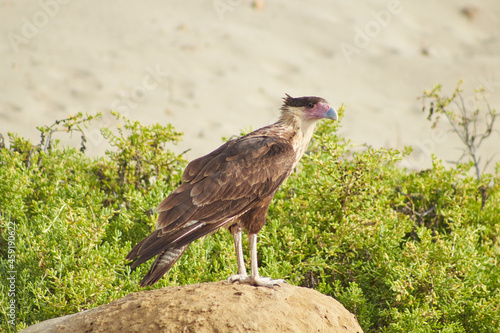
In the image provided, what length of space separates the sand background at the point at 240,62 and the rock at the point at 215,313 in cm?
576

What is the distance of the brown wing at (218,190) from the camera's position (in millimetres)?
4559

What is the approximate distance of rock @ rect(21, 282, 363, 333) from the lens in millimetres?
4121

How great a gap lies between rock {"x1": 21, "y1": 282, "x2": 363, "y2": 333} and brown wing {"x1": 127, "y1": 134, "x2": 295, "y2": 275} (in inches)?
14.2

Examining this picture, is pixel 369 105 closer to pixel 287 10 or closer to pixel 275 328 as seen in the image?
pixel 287 10

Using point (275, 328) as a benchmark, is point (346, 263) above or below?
above

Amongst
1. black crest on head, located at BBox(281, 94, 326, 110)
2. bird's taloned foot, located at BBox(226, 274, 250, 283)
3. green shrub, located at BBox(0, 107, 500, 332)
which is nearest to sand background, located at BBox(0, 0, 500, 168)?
green shrub, located at BBox(0, 107, 500, 332)

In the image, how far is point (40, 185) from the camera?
268 inches

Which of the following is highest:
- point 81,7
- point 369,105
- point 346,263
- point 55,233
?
point 81,7

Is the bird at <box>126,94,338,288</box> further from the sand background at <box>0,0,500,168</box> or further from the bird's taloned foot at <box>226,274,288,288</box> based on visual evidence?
the sand background at <box>0,0,500,168</box>

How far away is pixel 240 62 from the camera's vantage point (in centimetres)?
1259

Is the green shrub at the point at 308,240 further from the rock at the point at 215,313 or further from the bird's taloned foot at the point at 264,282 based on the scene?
the rock at the point at 215,313

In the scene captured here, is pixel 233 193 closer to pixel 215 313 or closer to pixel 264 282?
pixel 264 282

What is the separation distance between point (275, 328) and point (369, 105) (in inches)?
330

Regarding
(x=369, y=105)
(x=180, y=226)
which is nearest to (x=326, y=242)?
(x=180, y=226)
